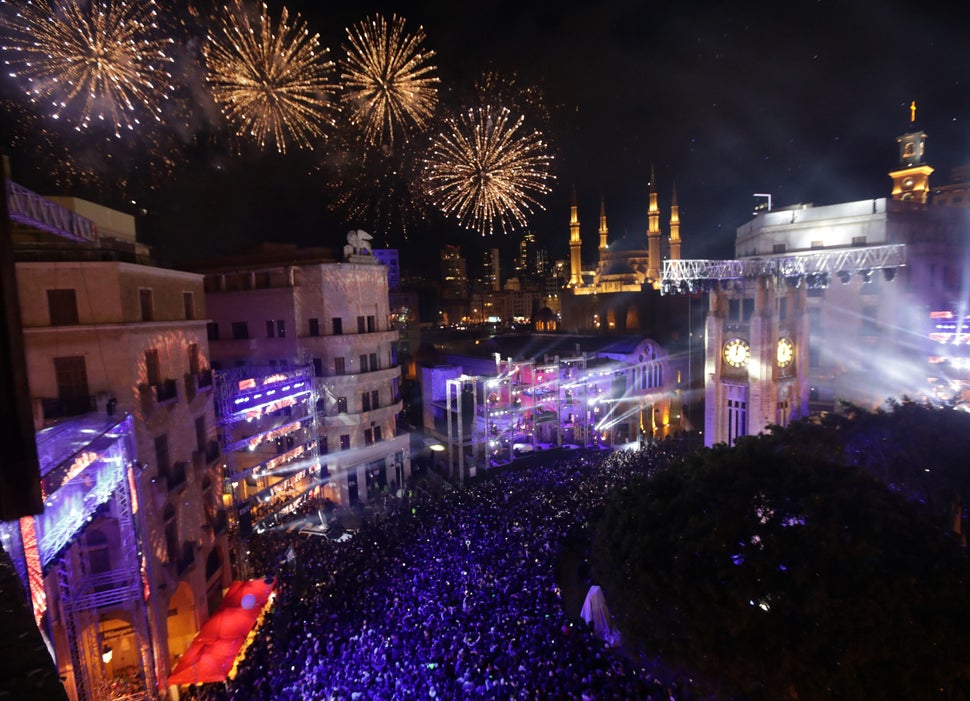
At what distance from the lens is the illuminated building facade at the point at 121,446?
10.8 metres

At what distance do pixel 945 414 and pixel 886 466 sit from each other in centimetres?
286

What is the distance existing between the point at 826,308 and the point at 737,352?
40.1 ft

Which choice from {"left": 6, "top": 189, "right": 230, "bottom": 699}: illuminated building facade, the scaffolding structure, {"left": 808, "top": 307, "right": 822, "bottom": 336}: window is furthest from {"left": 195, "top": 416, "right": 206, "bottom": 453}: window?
{"left": 808, "top": 307, "right": 822, "bottom": 336}: window

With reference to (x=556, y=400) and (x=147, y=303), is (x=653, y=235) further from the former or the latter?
(x=147, y=303)

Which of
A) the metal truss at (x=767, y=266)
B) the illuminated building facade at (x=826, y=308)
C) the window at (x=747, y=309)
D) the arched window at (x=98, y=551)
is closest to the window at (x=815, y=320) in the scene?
the illuminated building facade at (x=826, y=308)

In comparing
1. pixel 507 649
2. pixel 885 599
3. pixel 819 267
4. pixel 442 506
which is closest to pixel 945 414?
pixel 819 267

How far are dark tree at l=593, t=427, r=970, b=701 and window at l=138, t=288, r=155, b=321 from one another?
14185 mm

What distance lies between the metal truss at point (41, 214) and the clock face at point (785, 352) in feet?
88.3

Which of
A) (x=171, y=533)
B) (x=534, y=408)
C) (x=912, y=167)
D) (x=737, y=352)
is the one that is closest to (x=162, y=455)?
(x=171, y=533)

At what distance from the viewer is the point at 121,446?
10.7 metres

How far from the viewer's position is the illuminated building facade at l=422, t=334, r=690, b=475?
28.7 m

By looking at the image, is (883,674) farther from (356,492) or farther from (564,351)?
(564,351)

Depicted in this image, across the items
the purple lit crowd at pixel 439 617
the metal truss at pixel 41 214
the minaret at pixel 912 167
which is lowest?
the purple lit crowd at pixel 439 617

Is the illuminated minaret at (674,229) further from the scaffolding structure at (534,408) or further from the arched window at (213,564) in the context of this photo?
the arched window at (213,564)
